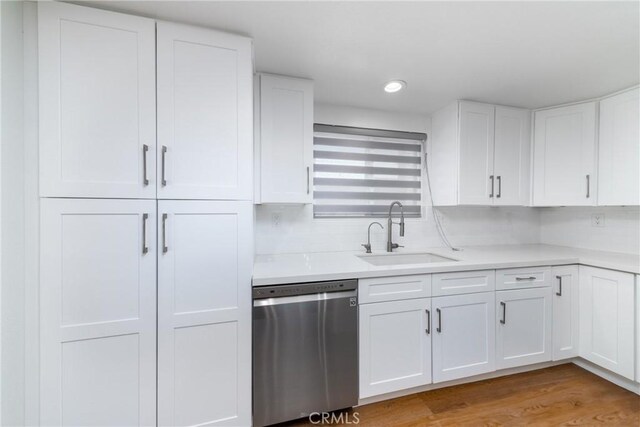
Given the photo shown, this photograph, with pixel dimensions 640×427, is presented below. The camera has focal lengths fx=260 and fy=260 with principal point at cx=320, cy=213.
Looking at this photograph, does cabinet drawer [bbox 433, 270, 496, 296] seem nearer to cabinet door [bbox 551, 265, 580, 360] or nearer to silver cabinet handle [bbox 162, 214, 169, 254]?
cabinet door [bbox 551, 265, 580, 360]

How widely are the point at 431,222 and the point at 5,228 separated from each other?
112 inches

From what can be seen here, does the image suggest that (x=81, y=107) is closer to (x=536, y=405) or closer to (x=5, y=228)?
(x=5, y=228)

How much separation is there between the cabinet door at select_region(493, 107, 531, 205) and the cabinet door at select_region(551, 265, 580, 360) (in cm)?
69

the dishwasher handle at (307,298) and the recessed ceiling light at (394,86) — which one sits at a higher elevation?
the recessed ceiling light at (394,86)

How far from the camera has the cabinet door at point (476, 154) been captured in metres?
2.25

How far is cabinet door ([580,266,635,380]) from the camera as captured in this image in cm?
180

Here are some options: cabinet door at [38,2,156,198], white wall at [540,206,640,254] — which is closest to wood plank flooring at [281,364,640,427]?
white wall at [540,206,640,254]

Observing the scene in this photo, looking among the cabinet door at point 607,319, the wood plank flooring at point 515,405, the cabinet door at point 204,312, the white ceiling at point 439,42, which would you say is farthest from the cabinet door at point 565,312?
the cabinet door at point 204,312

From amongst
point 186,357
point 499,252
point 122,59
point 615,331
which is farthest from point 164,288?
point 615,331

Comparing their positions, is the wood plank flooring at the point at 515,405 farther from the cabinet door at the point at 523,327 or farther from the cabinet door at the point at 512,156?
the cabinet door at the point at 512,156

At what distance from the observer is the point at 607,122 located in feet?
6.93

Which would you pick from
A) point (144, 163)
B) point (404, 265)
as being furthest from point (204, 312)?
point (404, 265)

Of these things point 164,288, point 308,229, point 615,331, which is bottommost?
point 615,331

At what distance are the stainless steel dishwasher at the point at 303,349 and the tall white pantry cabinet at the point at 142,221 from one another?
0.09 m
